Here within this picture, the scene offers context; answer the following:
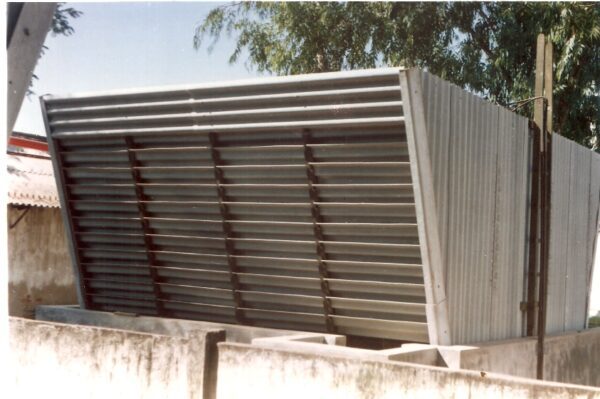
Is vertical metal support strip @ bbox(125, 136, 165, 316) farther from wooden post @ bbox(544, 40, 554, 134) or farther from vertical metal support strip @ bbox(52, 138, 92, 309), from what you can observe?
wooden post @ bbox(544, 40, 554, 134)

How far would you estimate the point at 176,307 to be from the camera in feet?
33.2

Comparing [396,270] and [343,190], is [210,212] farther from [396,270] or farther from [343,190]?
[396,270]

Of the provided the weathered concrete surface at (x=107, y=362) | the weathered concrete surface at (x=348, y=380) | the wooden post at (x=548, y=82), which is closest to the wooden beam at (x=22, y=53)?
the weathered concrete surface at (x=348, y=380)

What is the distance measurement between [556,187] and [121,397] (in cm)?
677

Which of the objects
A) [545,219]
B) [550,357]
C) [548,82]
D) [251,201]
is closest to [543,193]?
[545,219]

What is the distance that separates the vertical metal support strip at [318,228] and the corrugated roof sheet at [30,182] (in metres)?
7.13

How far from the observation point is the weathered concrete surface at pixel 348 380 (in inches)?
204

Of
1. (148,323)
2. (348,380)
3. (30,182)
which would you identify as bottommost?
(348,380)

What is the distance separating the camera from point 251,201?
356 inches

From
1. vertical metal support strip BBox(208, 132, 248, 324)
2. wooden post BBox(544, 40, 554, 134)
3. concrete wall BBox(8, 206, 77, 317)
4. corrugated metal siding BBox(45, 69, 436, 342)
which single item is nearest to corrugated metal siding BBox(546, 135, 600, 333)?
wooden post BBox(544, 40, 554, 134)

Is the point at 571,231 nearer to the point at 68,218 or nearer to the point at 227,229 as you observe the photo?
the point at 227,229

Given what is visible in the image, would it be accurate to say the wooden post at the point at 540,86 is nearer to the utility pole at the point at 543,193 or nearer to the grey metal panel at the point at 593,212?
the utility pole at the point at 543,193

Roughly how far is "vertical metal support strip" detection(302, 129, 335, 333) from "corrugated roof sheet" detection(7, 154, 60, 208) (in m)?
7.13

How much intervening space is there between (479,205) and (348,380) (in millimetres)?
3512
